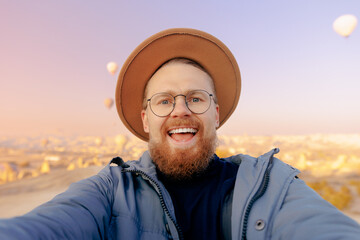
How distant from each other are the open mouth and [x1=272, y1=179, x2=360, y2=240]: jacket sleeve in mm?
1140

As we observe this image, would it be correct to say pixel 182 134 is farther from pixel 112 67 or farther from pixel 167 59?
pixel 112 67

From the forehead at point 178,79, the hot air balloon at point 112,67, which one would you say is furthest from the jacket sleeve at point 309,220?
the hot air balloon at point 112,67

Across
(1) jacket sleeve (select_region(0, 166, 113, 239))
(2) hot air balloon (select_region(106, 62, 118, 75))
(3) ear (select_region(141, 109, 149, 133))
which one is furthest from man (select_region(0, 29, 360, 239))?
(2) hot air balloon (select_region(106, 62, 118, 75))

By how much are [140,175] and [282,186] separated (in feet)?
4.17

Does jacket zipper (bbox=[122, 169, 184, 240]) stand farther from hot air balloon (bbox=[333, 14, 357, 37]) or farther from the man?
hot air balloon (bbox=[333, 14, 357, 37])

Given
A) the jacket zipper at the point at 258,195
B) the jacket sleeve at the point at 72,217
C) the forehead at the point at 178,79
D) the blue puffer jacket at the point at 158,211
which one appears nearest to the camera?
the jacket sleeve at the point at 72,217

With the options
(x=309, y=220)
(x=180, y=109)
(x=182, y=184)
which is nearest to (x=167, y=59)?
(x=180, y=109)

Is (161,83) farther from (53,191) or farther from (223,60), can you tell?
(53,191)

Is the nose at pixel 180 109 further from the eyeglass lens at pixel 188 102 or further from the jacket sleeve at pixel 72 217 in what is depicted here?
the jacket sleeve at pixel 72 217

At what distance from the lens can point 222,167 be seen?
2639mm

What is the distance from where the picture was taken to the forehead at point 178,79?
2.70 meters

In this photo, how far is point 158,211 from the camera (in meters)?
1.96

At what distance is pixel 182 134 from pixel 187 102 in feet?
1.23

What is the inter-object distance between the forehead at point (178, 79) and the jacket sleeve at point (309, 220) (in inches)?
59.6
